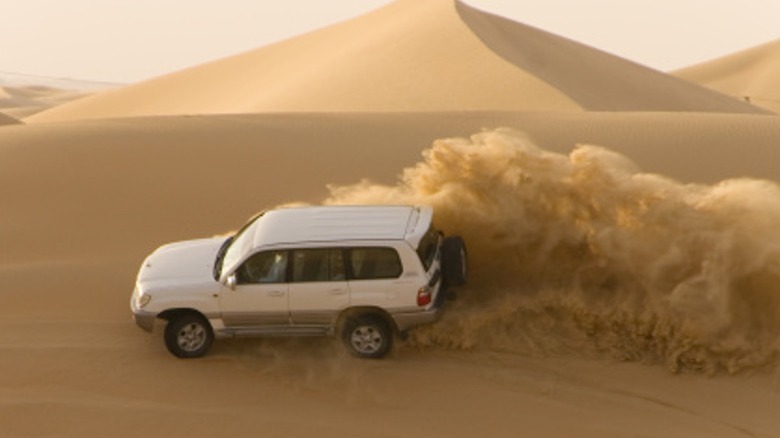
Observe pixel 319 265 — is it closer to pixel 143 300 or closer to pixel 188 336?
pixel 188 336

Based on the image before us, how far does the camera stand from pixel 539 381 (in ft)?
30.6

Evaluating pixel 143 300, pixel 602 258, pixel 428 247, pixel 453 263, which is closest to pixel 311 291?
pixel 428 247

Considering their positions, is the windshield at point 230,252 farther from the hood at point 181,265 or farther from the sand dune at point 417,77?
the sand dune at point 417,77

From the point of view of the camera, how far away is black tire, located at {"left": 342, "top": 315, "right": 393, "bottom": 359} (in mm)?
9672

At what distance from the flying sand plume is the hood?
2.27 metres

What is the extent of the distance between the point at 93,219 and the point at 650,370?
881cm

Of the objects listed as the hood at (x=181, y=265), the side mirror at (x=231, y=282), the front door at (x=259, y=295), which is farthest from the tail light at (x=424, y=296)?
the hood at (x=181, y=265)

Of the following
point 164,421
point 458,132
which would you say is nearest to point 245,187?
point 458,132

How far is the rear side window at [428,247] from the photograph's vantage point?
969 cm

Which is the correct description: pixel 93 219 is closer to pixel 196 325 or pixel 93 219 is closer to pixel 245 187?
pixel 245 187

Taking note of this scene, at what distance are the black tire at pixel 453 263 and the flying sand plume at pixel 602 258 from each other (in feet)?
1.11

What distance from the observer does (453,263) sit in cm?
1024

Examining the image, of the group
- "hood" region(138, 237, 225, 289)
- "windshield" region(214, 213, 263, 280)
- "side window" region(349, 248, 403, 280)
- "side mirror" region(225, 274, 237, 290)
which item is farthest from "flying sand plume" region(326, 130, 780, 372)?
"hood" region(138, 237, 225, 289)

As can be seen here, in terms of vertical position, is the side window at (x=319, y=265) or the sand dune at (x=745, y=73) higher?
the sand dune at (x=745, y=73)
